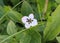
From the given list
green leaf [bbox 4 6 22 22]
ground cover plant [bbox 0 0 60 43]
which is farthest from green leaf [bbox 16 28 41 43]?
green leaf [bbox 4 6 22 22]

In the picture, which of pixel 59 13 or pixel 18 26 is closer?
pixel 59 13

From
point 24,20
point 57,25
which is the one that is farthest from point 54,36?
point 24,20

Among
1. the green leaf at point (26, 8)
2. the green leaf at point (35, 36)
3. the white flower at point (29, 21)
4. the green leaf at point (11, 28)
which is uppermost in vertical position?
the green leaf at point (26, 8)

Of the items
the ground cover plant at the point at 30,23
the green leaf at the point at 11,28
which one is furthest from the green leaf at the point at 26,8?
the green leaf at the point at 11,28

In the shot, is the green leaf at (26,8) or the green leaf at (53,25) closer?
the green leaf at (53,25)

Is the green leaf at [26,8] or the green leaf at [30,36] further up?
the green leaf at [26,8]

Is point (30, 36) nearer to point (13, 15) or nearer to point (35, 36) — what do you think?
point (35, 36)

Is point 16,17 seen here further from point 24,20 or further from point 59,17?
point 59,17

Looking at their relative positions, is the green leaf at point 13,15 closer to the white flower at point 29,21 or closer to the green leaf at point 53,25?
the white flower at point 29,21
